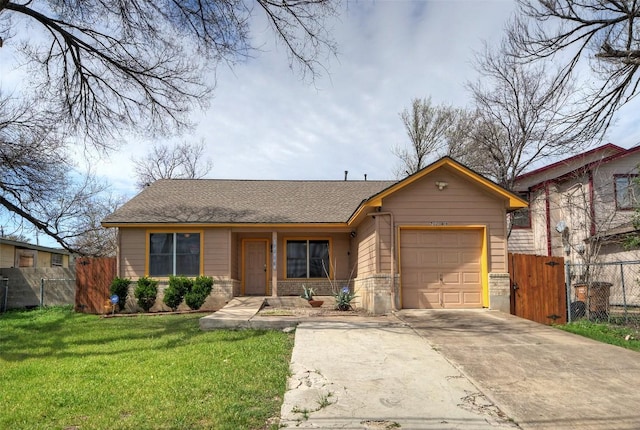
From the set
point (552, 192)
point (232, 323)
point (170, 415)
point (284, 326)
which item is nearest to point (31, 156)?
point (232, 323)

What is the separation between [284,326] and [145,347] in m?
2.79

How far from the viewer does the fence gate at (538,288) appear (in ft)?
39.5

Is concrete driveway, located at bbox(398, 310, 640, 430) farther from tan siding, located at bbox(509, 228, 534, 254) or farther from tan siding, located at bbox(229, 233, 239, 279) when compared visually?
tan siding, located at bbox(509, 228, 534, 254)

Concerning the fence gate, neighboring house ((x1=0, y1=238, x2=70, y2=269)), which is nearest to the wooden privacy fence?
neighboring house ((x1=0, y1=238, x2=70, y2=269))

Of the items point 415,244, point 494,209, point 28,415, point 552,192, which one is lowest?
point 28,415

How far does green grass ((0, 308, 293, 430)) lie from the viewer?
4754 mm

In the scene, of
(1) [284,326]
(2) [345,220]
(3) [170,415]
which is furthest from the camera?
(2) [345,220]

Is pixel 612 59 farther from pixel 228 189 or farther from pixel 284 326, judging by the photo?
pixel 228 189

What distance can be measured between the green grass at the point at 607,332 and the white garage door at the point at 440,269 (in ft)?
7.62

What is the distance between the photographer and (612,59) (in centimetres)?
841

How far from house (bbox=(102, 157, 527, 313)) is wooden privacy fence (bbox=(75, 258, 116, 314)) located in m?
0.55

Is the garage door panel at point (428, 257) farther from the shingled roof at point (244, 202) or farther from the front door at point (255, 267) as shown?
the front door at point (255, 267)

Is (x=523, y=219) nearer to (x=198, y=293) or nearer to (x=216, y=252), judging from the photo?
(x=216, y=252)

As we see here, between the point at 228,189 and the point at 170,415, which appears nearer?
the point at 170,415
